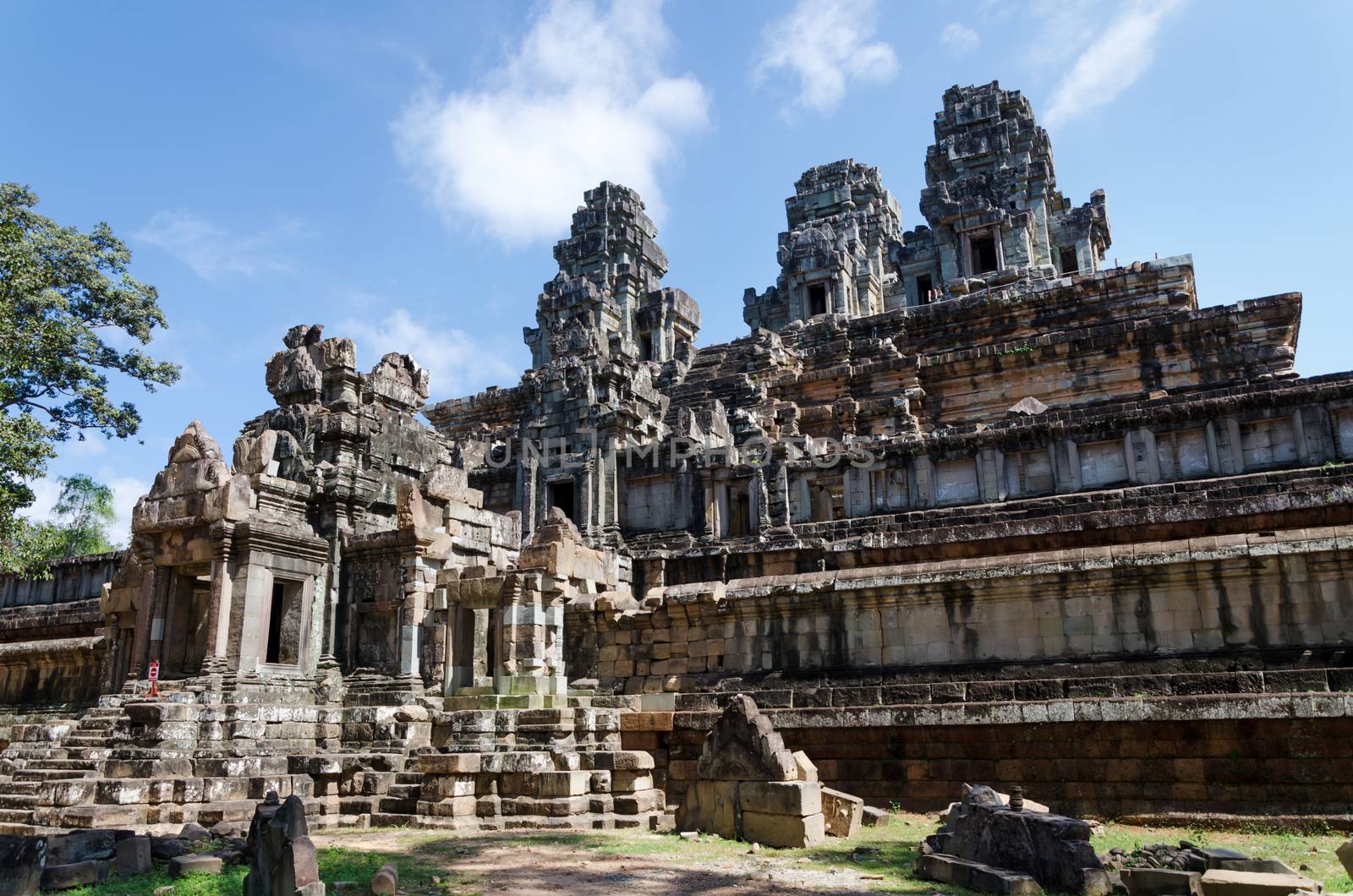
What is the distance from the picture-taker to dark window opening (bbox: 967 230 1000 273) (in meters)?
42.4

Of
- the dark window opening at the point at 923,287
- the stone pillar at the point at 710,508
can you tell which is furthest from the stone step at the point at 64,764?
the dark window opening at the point at 923,287

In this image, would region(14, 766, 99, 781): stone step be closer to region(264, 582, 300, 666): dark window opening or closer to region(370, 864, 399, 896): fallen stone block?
region(264, 582, 300, 666): dark window opening

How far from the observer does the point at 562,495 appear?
89.7 feet

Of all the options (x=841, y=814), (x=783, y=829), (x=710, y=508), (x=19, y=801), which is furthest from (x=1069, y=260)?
(x=19, y=801)

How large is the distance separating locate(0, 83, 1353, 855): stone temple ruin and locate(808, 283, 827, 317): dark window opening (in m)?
17.9

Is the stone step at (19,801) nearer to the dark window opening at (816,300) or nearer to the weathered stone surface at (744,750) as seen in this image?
the weathered stone surface at (744,750)

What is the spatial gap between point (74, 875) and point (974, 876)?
7.07m

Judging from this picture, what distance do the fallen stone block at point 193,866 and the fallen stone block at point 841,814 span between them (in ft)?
18.4

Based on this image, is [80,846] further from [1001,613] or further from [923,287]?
[923,287]

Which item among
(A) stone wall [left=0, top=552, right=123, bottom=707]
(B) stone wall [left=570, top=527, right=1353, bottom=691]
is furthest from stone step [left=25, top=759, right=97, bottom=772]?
(B) stone wall [left=570, top=527, right=1353, bottom=691]

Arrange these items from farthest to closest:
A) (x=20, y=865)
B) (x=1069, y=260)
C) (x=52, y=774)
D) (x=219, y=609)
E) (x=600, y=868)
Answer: (x=1069, y=260)
(x=219, y=609)
(x=52, y=774)
(x=600, y=868)
(x=20, y=865)

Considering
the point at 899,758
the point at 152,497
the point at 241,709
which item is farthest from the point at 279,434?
the point at 899,758

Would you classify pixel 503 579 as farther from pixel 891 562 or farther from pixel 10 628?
pixel 10 628

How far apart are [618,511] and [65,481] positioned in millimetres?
28580
